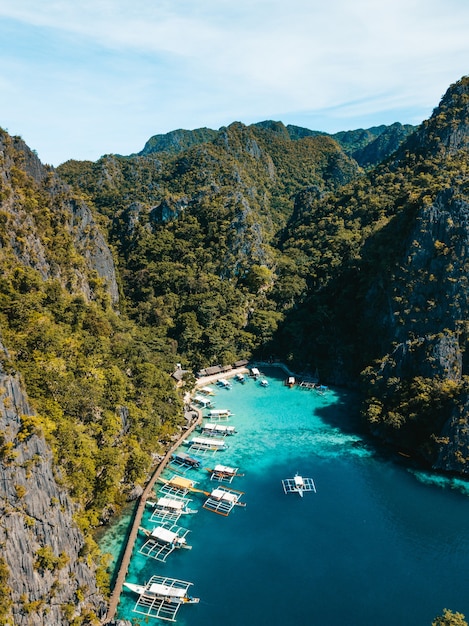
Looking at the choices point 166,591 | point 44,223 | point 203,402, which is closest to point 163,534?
point 166,591

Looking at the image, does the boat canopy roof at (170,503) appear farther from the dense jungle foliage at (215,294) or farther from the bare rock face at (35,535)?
the bare rock face at (35,535)

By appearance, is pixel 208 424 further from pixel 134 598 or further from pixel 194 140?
pixel 194 140

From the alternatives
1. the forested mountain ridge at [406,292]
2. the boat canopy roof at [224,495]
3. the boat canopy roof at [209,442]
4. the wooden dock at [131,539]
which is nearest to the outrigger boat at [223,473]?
the boat canopy roof at [224,495]

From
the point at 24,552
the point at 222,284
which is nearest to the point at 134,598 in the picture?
the point at 24,552

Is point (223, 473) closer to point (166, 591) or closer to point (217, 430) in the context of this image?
point (217, 430)

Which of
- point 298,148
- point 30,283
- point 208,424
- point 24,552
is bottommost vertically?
point 208,424

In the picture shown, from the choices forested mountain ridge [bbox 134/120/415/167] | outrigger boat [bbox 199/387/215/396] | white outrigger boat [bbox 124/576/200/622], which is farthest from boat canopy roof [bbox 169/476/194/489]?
forested mountain ridge [bbox 134/120/415/167]
